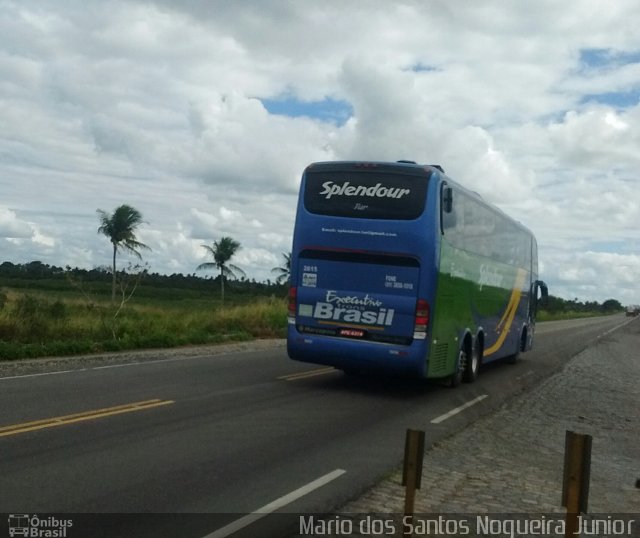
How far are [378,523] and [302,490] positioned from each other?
108cm

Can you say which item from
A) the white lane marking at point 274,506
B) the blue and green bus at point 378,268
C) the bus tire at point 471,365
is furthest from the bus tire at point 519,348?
the white lane marking at point 274,506

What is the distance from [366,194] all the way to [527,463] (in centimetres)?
587

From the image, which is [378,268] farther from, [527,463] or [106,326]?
[106,326]

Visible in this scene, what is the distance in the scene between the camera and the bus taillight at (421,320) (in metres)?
13.2

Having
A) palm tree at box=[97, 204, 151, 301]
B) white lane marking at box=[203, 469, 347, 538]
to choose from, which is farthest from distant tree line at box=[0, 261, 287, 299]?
white lane marking at box=[203, 469, 347, 538]

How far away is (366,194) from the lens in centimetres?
1372

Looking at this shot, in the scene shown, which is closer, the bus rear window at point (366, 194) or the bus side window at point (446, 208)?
the bus rear window at point (366, 194)

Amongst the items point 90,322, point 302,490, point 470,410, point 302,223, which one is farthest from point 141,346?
point 302,490

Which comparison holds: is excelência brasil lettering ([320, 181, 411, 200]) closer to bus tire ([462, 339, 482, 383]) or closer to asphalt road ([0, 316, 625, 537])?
asphalt road ([0, 316, 625, 537])

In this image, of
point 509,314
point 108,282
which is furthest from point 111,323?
point 108,282

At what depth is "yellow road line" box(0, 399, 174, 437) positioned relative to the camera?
363 inches

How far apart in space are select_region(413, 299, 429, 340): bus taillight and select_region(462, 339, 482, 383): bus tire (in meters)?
3.79

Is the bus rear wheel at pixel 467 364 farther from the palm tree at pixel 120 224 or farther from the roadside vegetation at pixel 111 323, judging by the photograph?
the palm tree at pixel 120 224

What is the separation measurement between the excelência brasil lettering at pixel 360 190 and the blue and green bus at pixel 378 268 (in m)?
0.02
